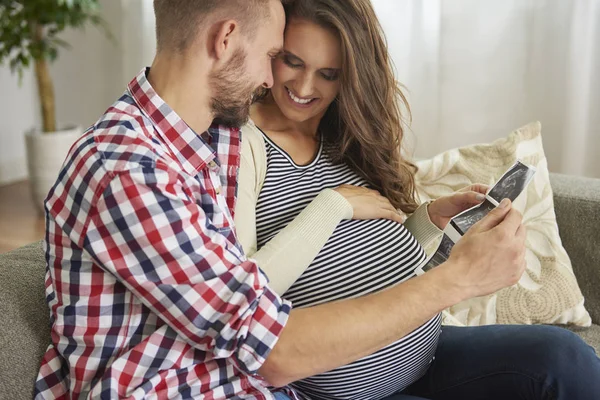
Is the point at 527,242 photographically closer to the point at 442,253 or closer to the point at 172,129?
the point at 442,253

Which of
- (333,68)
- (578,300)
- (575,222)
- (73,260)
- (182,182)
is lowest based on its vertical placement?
(578,300)

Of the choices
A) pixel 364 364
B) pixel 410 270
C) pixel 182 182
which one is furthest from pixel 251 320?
pixel 410 270

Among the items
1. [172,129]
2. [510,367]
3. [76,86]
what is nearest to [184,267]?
[172,129]

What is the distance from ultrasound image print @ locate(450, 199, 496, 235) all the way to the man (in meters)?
0.12

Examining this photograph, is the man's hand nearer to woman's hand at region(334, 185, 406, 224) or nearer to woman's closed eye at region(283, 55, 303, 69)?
woman's hand at region(334, 185, 406, 224)

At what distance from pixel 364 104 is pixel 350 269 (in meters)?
0.35

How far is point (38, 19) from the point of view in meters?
3.50

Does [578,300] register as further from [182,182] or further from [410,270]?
[182,182]

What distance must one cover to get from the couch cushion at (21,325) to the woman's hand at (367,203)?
1.90 feet

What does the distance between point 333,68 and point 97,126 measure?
0.54 meters

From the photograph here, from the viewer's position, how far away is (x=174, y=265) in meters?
1.08

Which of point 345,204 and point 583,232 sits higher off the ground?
point 345,204

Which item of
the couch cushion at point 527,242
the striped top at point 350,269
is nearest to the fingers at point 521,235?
the striped top at point 350,269

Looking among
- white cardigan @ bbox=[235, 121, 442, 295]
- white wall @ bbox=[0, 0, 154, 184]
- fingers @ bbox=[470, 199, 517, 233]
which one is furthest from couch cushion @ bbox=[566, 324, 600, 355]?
white wall @ bbox=[0, 0, 154, 184]
